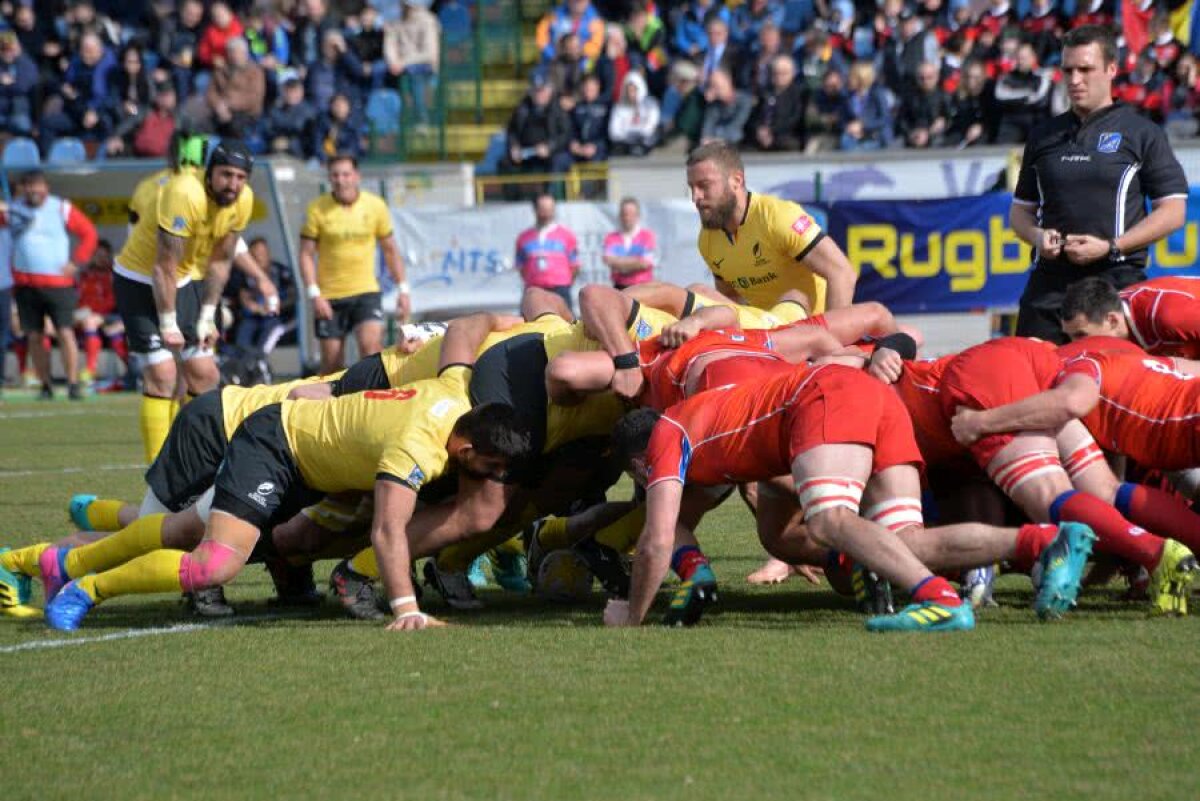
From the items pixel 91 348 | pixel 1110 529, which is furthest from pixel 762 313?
pixel 91 348

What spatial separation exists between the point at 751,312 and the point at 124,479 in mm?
5106

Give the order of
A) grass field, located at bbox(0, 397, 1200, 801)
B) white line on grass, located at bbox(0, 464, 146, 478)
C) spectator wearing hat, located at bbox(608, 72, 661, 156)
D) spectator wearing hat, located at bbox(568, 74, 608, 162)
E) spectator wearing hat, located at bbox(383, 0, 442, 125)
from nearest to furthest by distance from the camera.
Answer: grass field, located at bbox(0, 397, 1200, 801)
white line on grass, located at bbox(0, 464, 146, 478)
spectator wearing hat, located at bbox(608, 72, 661, 156)
spectator wearing hat, located at bbox(568, 74, 608, 162)
spectator wearing hat, located at bbox(383, 0, 442, 125)

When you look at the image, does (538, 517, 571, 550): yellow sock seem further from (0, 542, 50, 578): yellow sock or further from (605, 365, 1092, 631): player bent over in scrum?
(0, 542, 50, 578): yellow sock

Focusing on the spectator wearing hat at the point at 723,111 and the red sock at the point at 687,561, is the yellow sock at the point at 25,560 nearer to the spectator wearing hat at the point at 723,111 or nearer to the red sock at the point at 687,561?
the red sock at the point at 687,561

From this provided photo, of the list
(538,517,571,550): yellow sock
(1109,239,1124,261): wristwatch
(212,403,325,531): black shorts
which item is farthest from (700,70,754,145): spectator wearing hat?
(212,403,325,531): black shorts

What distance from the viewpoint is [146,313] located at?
11.0 meters

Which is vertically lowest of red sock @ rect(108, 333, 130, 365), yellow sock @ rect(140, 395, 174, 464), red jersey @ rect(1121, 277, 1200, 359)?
red sock @ rect(108, 333, 130, 365)

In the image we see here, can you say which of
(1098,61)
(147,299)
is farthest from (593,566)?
(147,299)

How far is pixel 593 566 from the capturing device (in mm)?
7133

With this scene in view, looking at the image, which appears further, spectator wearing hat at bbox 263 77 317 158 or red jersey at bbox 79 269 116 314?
spectator wearing hat at bbox 263 77 317 158

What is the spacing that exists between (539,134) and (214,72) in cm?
501

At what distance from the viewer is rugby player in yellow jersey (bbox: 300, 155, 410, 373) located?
14242mm

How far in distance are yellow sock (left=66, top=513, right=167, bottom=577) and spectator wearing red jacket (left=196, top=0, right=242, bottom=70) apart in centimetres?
1895

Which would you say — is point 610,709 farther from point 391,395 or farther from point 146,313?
point 146,313
